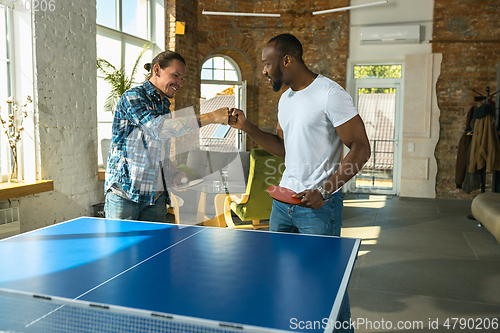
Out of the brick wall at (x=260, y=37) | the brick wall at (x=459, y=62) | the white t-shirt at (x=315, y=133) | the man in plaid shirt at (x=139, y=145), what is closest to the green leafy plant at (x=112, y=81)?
the brick wall at (x=260, y=37)

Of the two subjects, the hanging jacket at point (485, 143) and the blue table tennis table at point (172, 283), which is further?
the hanging jacket at point (485, 143)

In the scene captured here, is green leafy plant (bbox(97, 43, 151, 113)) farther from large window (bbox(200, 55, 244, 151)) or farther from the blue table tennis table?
the blue table tennis table

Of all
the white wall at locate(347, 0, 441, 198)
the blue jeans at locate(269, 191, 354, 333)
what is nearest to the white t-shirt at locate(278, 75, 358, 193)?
the blue jeans at locate(269, 191, 354, 333)

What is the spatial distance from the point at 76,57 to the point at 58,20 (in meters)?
0.41

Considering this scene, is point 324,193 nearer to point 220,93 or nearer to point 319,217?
point 319,217

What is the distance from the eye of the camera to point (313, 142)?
6.13 ft

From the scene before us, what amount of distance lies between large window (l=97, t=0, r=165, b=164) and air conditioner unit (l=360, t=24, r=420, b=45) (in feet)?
12.2

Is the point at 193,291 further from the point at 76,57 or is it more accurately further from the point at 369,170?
the point at 369,170

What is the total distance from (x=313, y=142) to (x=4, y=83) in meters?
3.41

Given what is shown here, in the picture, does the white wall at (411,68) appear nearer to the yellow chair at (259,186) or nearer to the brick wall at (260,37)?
the brick wall at (260,37)

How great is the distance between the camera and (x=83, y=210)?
462cm

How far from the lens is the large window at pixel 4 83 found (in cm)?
385

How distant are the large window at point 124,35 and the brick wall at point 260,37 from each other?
604mm

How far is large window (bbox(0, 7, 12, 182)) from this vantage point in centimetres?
385
